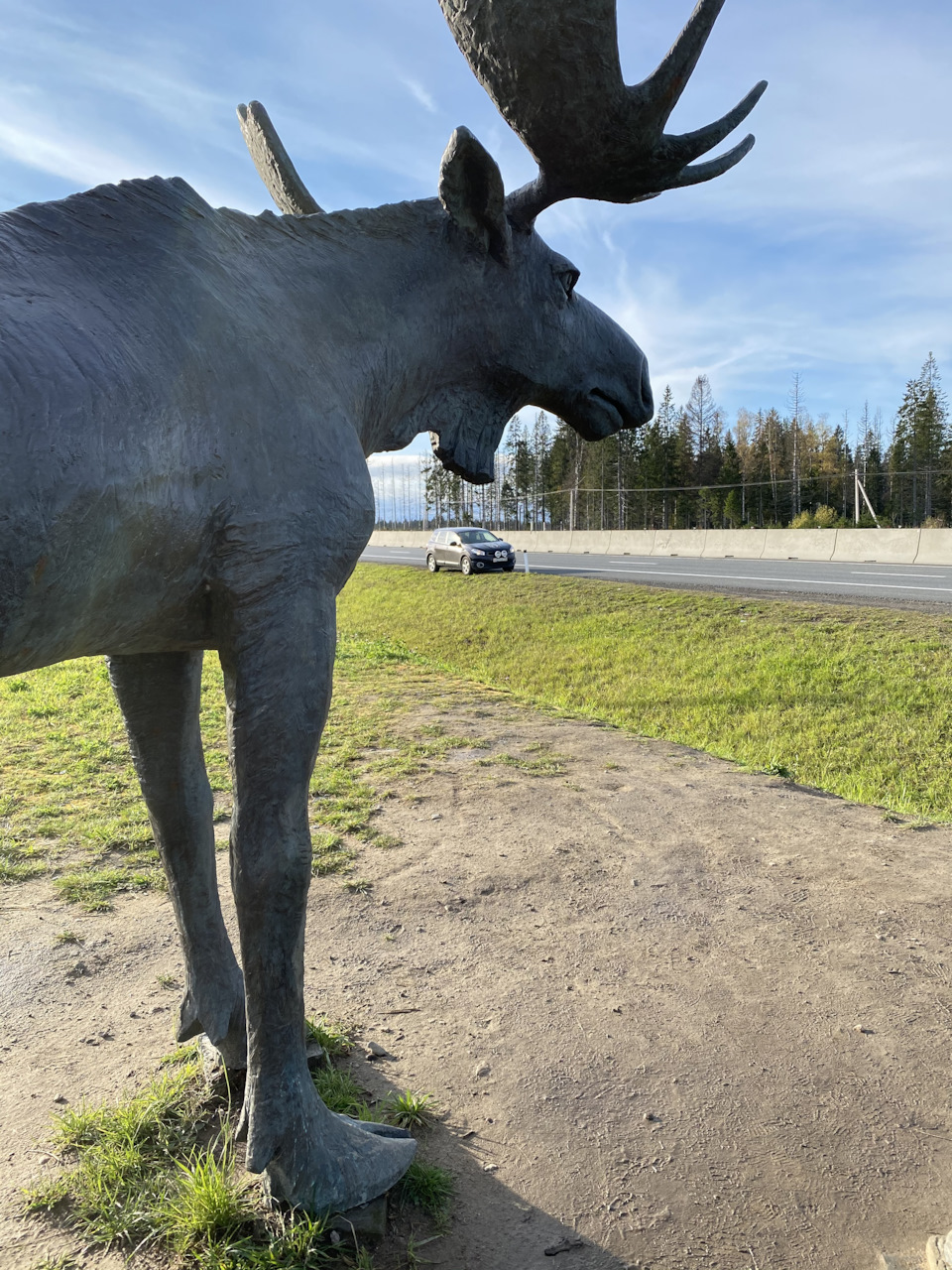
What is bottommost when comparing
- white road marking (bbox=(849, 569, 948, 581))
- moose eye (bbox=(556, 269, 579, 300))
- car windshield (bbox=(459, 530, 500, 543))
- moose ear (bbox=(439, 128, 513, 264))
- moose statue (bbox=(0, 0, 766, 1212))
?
white road marking (bbox=(849, 569, 948, 581))

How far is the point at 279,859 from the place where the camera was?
5.93 feet

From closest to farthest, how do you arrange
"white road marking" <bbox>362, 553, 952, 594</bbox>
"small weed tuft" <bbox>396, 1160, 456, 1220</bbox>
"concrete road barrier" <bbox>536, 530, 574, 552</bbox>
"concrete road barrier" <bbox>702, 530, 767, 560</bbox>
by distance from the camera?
1. "small weed tuft" <bbox>396, 1160, 456, 1220</bbox>
2. "white road marking" <bbox>362, 553, 952, 594</bbox>
3. "concrete road barrier" <bbox>702, 530, 767, 560</bbox>
4. "concrete road barrier" <bbox>536, 530, 574, 552</bbox>

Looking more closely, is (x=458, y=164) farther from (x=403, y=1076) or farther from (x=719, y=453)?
(x=719, y=453)

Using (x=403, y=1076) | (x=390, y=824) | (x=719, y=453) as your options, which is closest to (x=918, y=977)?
(x=403, y=1076)

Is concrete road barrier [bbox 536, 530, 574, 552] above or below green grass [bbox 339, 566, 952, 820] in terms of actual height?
above

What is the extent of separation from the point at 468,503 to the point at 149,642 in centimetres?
8043

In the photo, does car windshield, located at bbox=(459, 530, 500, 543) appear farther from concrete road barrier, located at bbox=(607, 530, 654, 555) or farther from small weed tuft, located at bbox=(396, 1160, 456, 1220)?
small weed tuft, located at bbox=(396, 1160, 456, 1220)

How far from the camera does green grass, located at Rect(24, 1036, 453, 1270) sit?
1.94 m

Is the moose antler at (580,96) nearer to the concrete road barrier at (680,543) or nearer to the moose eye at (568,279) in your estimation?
the moose eye at (568,279)

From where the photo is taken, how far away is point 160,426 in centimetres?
156

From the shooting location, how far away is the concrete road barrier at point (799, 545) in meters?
20.8

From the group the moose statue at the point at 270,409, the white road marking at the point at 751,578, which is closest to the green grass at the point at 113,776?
the moose statue at the point at 270,409

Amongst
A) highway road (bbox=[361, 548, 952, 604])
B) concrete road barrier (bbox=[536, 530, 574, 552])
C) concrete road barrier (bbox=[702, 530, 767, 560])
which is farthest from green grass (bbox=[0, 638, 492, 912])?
concrete road barrier (bbox=[536, 530, 574, 552])

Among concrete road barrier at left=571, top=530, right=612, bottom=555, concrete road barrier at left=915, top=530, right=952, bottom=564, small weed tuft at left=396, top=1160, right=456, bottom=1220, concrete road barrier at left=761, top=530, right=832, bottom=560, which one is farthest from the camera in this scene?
concrete road barrier at left=571, top=530, right=612, bottom=555
